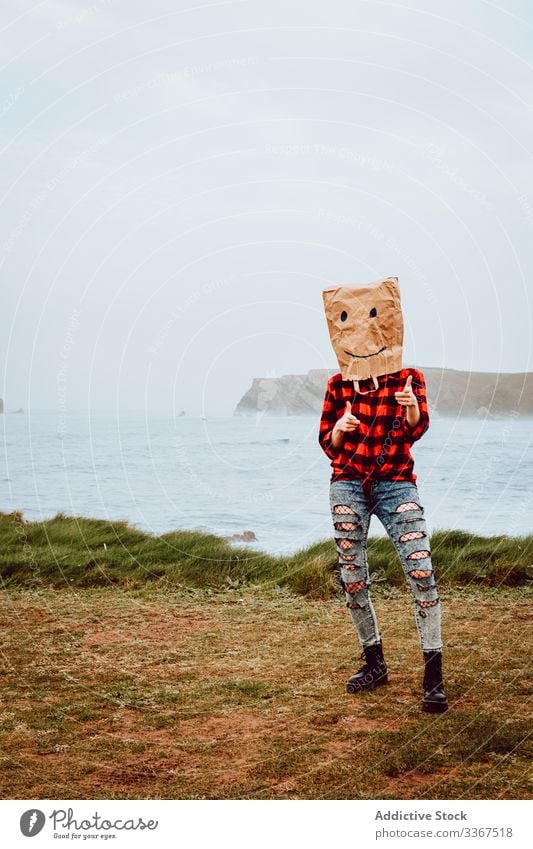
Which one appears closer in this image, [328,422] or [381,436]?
[381,436]

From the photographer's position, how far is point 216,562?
835 centimetres

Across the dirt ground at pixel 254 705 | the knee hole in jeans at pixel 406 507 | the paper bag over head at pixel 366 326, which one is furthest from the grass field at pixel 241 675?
the paper bag over head at pixel 366 326

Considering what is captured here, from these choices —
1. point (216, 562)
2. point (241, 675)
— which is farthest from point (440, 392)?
point (241, 675)

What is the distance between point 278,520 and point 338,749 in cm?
1034

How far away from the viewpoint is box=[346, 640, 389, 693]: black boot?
5094 millimetres

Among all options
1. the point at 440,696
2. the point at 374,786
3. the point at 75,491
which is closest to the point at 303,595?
the point at 440,696

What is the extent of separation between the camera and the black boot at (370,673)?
5.09 metres

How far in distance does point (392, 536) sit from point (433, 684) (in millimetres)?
808

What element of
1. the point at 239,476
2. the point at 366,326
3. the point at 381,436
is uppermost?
the point at 366,326

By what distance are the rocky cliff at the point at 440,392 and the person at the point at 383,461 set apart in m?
6.23

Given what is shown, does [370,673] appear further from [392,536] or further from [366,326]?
[366,326]

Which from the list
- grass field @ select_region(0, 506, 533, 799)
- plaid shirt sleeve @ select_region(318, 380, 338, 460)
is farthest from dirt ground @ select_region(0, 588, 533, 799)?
plaid shirt sleeve @ select_region(318, 380, 338, 460)

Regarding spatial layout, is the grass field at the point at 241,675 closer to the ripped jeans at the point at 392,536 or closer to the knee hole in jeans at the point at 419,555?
the ripped jeans at the point at 392,536

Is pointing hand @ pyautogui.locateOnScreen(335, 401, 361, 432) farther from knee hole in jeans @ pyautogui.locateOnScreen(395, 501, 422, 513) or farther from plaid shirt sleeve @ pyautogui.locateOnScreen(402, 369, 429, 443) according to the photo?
knee hole in jeans @ pyautogui.locateOnScreen(395, 501, 422, 513)
